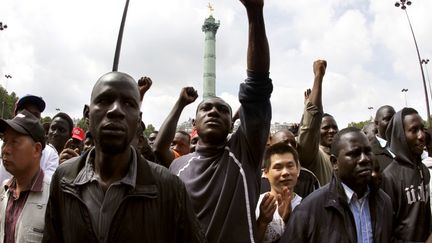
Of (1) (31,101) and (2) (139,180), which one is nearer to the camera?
(2) (139,180)

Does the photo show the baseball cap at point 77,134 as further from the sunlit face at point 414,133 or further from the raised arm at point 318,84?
the sunlit face at point 414,133

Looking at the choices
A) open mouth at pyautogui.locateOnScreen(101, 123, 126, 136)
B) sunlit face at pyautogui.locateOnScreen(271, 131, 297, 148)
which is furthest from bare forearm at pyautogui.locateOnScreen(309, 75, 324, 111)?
open mouth at pyautogui.locateOnScreen(101, 123, 126, 136)

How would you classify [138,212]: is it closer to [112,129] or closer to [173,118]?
[112,129]

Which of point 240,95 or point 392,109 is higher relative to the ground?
point 392,109

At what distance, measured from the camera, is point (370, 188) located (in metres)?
2.97

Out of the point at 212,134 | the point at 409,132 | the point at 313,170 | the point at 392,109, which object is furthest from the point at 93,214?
the point at 392,109

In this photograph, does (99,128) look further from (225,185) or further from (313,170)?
(313,170)

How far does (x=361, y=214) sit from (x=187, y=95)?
1.74m

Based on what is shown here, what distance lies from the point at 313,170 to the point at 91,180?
2.85 metres

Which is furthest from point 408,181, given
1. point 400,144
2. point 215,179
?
point 215,179

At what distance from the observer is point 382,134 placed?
584 cm

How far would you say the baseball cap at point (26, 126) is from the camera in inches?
109

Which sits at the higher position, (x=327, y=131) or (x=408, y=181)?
(x=327, y=131)

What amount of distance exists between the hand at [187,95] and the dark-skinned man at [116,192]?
194 centimetres
